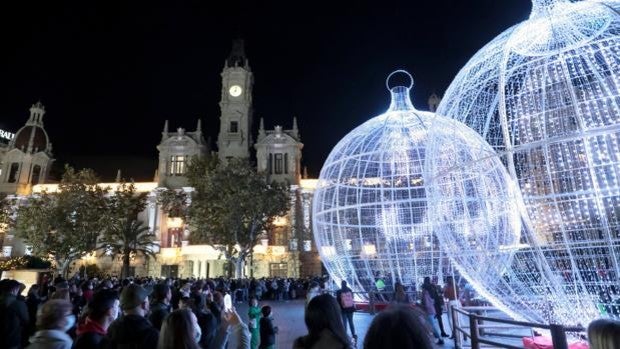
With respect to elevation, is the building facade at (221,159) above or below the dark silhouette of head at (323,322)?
above

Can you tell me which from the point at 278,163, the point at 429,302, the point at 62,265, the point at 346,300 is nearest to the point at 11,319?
the point at 346,300

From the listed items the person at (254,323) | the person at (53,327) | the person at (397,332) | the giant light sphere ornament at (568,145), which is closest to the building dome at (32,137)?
the person at (254,323)

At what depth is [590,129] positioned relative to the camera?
18.9 ft

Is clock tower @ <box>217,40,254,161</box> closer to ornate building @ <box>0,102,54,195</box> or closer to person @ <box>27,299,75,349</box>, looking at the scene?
ornate building @ <box>0,102,54,195</box>

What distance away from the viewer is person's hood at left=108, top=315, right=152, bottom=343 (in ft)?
11.0

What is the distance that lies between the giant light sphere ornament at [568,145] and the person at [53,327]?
606 cm

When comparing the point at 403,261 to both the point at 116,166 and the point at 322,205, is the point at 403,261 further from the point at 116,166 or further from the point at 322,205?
the point at 116,166

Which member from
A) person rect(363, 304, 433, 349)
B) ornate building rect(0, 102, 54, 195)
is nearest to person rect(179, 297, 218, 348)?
person rect(363, 304, 433, 349)

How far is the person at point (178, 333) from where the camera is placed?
3.00 metres

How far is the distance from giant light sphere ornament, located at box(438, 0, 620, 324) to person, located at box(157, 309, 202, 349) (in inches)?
208

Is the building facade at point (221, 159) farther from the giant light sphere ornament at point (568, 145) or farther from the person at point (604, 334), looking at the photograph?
the person at point (604, 334)

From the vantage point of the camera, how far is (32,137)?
173ft

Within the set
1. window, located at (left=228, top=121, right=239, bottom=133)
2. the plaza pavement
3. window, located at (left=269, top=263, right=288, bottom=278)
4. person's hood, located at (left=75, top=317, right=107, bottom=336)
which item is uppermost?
window, located at (left=228, top=121, right=239, bottom=133)

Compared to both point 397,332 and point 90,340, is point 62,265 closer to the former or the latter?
point 90,340
